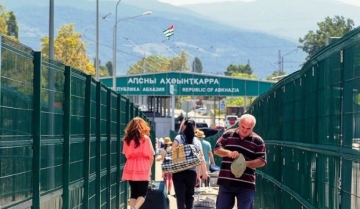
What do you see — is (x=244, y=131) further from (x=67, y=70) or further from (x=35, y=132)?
(x=35, y=132)

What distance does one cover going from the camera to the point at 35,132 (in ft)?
27.0

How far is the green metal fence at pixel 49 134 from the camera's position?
291 inches

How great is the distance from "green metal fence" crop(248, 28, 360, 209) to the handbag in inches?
53.4

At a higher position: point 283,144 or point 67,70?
point 67,70

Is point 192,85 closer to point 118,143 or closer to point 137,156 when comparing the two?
point 118,143

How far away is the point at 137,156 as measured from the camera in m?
13.9

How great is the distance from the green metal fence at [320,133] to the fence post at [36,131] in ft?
7.93

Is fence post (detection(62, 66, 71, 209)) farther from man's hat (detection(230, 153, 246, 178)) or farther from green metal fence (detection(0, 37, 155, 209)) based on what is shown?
man's hat (detection(230, 153, 246, 178))

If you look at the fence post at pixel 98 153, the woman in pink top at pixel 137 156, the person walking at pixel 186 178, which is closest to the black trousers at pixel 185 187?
the person walking at pixel 186 178

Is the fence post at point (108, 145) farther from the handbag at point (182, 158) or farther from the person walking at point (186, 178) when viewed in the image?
the person walking at point (186, 178)

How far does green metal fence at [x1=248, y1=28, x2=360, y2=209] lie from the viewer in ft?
23.0

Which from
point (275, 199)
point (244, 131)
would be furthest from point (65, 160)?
point (275, 199)

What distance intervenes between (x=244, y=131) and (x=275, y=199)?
6.43 ft

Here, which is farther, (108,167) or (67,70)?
(108,167)
